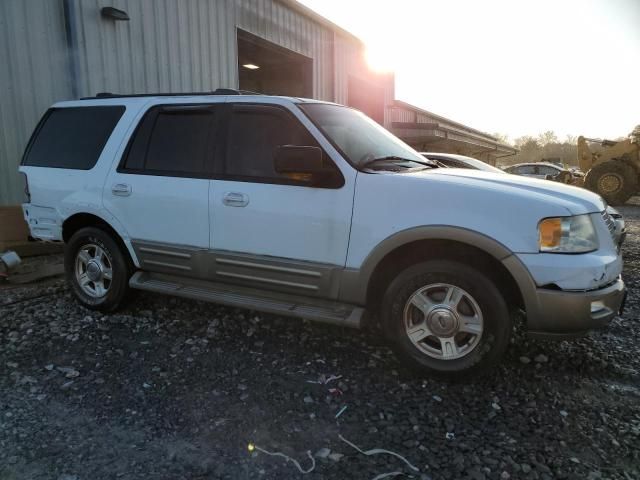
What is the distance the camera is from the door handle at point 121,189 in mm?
4086

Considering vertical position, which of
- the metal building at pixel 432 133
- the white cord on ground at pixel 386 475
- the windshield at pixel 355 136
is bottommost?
the white cord on ground at pixel 386 475

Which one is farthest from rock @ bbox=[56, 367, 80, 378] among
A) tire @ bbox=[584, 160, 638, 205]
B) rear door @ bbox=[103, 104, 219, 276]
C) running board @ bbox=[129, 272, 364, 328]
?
tire @ bbox=[584, 160, 638, 205]

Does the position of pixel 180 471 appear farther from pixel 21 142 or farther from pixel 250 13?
pixel 250 13

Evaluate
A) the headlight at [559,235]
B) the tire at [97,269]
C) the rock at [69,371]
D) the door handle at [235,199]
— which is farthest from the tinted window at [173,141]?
the headlight at [559,235]

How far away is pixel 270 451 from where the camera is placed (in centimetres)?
249

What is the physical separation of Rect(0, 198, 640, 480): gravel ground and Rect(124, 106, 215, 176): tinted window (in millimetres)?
1429

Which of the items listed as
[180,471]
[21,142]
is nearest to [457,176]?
[180,471]

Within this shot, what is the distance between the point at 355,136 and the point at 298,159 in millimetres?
785

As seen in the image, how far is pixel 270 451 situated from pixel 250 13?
10032 mm

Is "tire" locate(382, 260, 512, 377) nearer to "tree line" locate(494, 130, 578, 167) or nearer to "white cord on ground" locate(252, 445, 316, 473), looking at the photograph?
"white cord on ground" locate(252, 445, 316, 473)

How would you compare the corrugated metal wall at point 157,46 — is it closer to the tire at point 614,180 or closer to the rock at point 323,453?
the rock at point 323,453

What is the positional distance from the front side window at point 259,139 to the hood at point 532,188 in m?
0.96

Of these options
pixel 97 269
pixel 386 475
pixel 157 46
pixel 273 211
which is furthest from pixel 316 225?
pixel 157 46

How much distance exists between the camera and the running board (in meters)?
3.31
